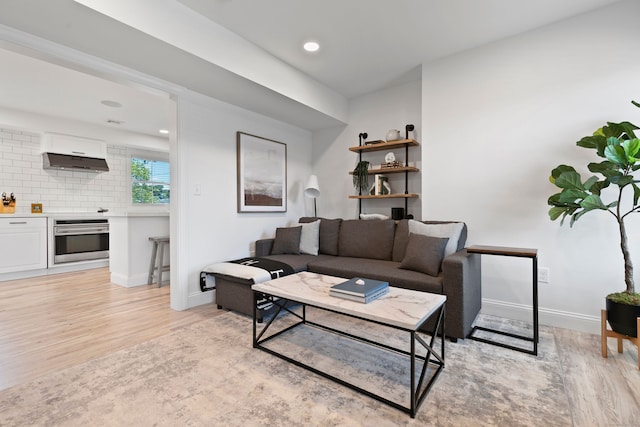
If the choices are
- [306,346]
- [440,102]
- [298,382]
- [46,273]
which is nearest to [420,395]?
[298,382]

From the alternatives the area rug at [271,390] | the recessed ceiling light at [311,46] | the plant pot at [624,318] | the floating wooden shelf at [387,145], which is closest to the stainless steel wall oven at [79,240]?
the area rug at [271,390]

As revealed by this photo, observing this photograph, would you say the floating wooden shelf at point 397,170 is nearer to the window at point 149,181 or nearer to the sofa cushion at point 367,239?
the sofa cushion at point 367,239

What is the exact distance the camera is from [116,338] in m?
2.31

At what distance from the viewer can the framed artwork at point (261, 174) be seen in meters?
3.61

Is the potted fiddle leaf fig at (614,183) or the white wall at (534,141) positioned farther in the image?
the white wall at (534,141)

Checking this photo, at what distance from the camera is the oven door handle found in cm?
473

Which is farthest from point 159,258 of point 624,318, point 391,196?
point 624,318

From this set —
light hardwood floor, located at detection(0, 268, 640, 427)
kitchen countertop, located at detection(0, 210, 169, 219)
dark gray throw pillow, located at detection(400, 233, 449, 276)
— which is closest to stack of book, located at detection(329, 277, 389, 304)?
dark gray throw pillow, located at detection(400, 233, 449, 276)

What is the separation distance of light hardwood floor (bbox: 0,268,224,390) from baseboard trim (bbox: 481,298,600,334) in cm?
277

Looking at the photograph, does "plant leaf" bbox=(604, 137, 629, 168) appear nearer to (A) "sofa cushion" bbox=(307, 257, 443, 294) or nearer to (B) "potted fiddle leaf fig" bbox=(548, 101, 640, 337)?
(B) "potted fiddle leaf fig" bbox=(548, 101, 640, 337)

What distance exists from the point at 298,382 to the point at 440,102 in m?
2.97

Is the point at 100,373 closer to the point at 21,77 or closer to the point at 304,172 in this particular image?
the point at 304,172

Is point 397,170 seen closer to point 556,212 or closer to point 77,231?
point 556,212

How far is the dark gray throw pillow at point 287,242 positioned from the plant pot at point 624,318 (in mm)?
2807
